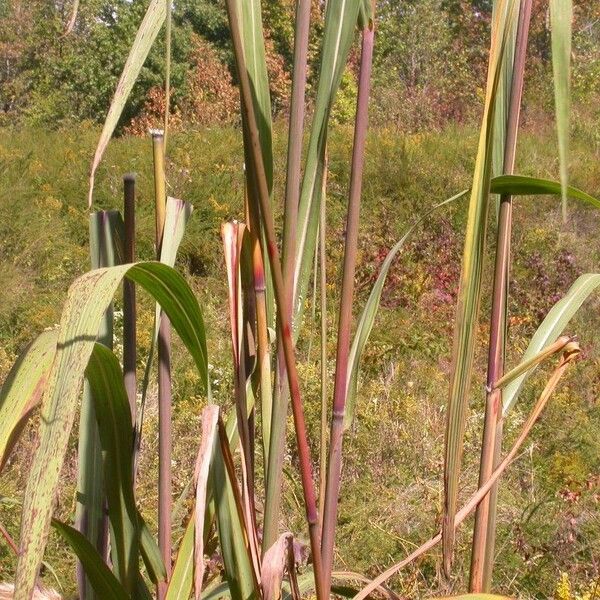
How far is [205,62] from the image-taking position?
11.3 metres

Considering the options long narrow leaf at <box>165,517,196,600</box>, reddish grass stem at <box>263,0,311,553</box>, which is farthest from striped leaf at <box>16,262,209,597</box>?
long narrow leaf at <box>165,517,196,600</box>

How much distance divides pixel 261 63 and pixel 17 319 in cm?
428

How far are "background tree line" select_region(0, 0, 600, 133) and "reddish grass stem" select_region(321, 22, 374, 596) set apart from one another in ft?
31.6

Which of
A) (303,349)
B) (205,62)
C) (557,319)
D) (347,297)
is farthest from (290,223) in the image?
(205,62)

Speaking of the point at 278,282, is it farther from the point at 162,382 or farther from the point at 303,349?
the point at 303,349

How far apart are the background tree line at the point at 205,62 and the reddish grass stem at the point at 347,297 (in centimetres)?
963

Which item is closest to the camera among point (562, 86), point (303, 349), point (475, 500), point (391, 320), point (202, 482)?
point (562, 86)

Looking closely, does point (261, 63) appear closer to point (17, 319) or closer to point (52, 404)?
point (52, 404)

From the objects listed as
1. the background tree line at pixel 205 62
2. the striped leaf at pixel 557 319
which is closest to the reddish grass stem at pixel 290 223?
the striped leaf at pixel 557 319

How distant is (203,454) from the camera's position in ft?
1.52

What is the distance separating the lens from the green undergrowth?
90.7 inches

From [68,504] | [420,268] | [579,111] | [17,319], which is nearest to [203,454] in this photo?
[68,504]

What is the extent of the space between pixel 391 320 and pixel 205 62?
23.4ft

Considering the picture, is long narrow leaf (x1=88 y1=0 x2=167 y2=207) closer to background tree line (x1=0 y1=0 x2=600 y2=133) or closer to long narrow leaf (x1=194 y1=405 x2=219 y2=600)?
long narrow leaf (x1=194 y1=405 x2=219 y2=600)
